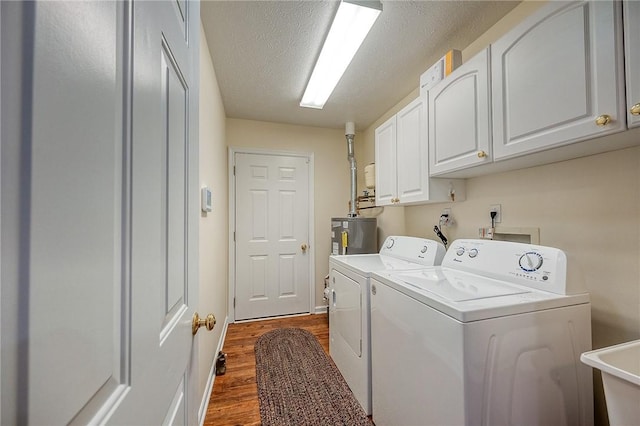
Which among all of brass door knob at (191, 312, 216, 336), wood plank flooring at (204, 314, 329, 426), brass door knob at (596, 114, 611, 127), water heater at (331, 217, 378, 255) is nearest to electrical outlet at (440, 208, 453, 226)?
water heater at (331, 217, 378, 255)

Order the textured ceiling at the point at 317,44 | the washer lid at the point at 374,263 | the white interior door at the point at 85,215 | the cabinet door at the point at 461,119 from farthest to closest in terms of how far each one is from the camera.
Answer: the washer lid at the point at 374,263 < the textured ceiling at the point at 317,44 < the cabinet door at the point at 461,119 < the white interior door at the point at 85,215

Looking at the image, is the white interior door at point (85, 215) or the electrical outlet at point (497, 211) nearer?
the white interior door at point (85, 215)

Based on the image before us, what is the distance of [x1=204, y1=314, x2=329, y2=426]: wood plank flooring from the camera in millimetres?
1628

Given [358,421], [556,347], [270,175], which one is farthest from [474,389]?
[270,175]

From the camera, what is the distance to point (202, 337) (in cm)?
166

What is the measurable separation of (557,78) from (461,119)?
49cm

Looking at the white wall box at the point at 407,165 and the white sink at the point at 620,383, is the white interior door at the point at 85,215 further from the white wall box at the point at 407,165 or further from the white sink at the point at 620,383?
the white wall box at the point at 407,165

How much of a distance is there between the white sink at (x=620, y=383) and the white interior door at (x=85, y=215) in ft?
3.80

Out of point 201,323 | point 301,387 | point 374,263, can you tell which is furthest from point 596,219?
point 301,387

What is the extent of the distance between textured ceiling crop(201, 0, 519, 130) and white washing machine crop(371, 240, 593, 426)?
4.62 feet

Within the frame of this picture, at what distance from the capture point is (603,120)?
2.95 feet

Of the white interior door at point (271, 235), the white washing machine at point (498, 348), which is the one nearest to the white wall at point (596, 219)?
the white washing machine at point (498, 348)

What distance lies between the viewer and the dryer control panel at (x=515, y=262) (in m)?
1.10

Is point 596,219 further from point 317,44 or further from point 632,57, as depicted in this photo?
point 317,44
